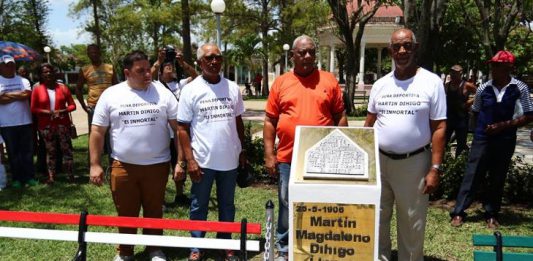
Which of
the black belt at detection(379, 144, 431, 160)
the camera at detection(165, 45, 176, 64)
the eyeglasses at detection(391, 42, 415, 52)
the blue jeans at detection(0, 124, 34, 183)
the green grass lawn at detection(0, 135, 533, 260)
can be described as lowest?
the green grass lawn at detection(0, 135, 533, 260)

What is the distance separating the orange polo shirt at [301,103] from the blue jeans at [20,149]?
4.26m

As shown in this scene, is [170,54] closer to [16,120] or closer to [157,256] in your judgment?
[157,256]

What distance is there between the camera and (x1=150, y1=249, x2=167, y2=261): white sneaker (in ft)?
13.1

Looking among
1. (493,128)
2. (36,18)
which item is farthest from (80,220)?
(36,18)

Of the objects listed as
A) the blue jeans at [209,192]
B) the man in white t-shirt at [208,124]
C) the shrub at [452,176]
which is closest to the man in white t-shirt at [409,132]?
the man in white t-shirt at [208,124]

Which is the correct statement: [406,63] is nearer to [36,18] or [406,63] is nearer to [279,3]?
[279,3]

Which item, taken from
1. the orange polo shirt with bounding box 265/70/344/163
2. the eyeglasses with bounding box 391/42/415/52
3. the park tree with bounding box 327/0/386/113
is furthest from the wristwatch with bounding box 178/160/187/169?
the park tree with bounding box 327/0/386/113

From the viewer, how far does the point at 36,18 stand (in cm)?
3744

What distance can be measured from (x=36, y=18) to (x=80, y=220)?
39334 millimetres

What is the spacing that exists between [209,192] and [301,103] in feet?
3.58

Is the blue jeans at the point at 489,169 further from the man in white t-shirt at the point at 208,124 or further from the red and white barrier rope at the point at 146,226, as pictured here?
the red and white barrier rope at the point at 146,226

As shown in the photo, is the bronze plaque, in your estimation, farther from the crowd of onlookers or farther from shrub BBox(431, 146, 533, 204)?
shrub BBox(431, 146, 533, 204)

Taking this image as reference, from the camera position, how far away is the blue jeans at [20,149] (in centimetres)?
633

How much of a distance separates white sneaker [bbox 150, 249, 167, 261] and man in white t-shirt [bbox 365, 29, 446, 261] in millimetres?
1946
